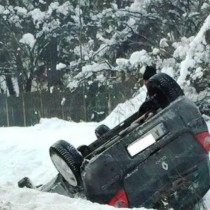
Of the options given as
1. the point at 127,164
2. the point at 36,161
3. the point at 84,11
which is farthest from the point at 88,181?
the point at 84,11

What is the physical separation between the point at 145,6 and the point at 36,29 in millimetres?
8512

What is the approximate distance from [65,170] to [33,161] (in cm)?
415

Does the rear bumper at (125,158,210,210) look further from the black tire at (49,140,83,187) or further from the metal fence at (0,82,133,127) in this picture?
the metal fence at (0,82,133,127)

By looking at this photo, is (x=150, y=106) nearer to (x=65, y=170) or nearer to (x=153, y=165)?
(x=153, y=165)

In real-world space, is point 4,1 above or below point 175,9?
above

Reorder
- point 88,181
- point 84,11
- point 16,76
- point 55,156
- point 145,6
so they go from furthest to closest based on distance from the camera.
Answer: point 16,76 → point 84,11 → point 145,6 → point 55,156 → point 88,181

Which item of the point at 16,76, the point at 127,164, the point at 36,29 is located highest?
the point at 36,29

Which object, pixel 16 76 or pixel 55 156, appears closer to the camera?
pixel 55 156

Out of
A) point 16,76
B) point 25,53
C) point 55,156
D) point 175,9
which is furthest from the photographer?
point 16,76

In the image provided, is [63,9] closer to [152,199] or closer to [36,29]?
[36,29]

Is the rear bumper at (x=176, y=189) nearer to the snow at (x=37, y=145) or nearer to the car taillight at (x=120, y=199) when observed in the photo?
the car taillight at (x=120, y=199)

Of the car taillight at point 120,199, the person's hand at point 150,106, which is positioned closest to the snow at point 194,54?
the person's hand at point 150,106

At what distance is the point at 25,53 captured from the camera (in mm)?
26094

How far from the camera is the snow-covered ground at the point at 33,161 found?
173 inches
